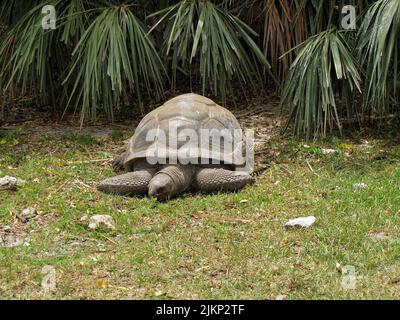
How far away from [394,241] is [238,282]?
1.13 meters

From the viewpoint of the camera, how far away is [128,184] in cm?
609

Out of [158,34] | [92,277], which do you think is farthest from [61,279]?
[158,34]

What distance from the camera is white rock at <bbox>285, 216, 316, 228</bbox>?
5.32m

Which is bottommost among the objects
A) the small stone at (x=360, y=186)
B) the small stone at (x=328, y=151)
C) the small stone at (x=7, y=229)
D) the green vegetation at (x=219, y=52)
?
the small stone at (x=7, y=229)

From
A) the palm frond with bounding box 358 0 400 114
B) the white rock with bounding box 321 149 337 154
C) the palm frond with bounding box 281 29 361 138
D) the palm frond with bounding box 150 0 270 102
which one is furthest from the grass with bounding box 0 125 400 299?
the palm frond with bounding box 150 0 270 102

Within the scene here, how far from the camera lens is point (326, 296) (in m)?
4.32

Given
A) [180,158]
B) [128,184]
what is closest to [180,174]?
[180,158]

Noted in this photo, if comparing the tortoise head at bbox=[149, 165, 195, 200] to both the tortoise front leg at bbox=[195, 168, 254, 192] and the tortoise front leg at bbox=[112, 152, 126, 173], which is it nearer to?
the tortoise front leg at bbox=[195, 168, 254, 192]

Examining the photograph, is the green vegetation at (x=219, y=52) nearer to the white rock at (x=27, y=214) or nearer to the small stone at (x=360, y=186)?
the small stone at (x=360, y=186)

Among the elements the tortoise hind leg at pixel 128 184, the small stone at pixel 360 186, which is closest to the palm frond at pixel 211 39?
the tortoise hind leg at pixel 128 184

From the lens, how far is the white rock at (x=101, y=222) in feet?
17.8

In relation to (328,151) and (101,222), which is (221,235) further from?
(328,151)

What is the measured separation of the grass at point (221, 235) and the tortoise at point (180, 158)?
11 centimetres

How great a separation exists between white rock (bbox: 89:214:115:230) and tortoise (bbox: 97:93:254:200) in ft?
1.87
